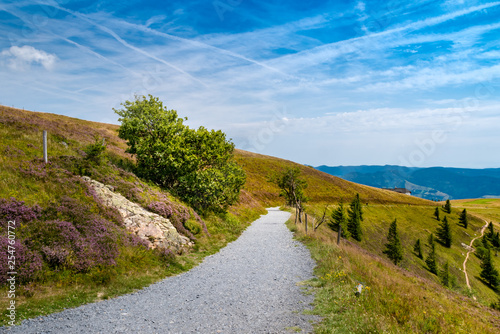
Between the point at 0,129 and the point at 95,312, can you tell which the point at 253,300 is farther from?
the point at 0,129

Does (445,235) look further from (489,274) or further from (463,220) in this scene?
(463,220)

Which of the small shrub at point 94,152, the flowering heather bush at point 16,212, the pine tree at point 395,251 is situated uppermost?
the small shrub at point 94,152

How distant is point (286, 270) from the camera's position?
46.9 feet

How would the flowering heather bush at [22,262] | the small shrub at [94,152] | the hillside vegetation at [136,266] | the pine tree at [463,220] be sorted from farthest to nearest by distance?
the pine tree at [463,220]
the small shrub at [94,152]
the flowering heather bush at [22,262]
the hillside vegetation at [136,266]

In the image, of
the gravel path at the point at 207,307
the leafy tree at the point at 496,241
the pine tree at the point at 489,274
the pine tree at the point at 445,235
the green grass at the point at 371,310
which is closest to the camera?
the green grass at the point at 371,310

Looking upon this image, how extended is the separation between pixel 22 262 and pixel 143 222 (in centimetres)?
643

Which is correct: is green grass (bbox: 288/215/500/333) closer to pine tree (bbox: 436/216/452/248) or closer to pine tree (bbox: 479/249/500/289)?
pine tree (bbox: 479/249/500/289)

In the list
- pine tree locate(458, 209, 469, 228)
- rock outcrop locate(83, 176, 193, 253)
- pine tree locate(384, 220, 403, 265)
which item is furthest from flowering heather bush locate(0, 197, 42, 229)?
pine tree locate(458, 209, 469, 228)

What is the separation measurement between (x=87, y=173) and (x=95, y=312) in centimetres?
1009

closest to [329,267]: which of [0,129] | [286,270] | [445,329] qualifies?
[286,270]

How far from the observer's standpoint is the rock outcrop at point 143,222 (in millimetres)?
14883

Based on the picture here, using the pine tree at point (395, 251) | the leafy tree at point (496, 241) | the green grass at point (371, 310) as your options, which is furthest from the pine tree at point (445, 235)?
the green grass at point (371, 310)

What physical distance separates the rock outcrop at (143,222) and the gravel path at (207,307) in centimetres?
257

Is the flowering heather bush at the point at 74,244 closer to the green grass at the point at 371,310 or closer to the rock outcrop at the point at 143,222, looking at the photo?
the rock outcrop at the point at 143,222
